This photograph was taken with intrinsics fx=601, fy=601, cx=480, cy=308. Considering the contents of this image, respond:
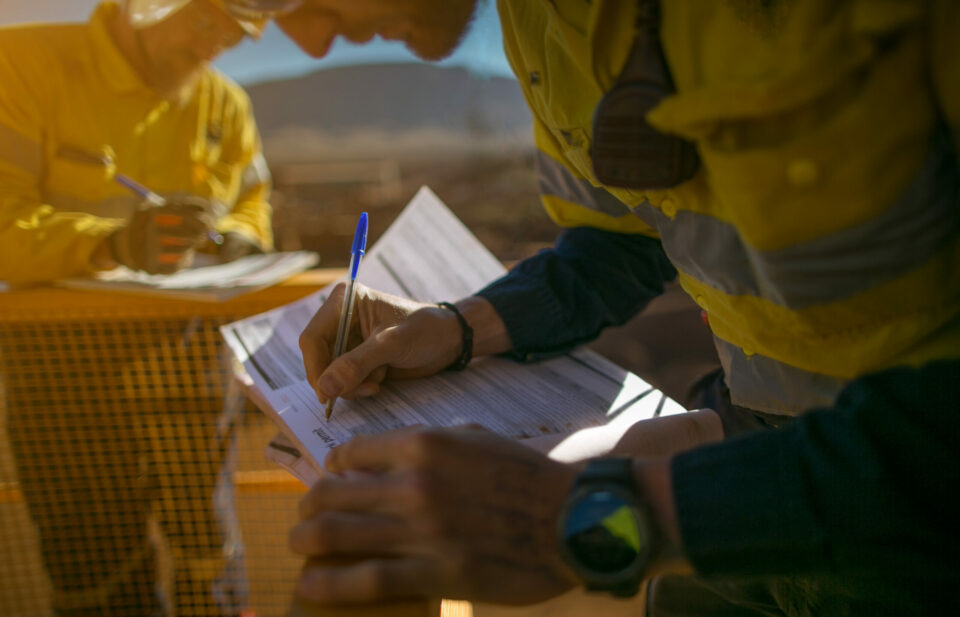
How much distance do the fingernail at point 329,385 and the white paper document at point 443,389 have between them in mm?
34

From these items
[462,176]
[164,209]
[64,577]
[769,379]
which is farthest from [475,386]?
[462,176]

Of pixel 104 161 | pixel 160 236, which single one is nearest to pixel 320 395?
pixel 160 236

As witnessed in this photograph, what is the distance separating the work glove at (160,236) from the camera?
60.3 inches

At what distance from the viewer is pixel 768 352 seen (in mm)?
690

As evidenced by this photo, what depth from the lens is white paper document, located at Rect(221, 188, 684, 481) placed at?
77 cm

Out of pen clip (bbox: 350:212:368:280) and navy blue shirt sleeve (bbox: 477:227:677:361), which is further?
navy blue shirt sleeve (bbox: 477:227:677:361)

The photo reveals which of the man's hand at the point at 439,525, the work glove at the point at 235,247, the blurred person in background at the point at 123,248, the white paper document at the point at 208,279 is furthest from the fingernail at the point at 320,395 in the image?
the work glove at the point at 235,247

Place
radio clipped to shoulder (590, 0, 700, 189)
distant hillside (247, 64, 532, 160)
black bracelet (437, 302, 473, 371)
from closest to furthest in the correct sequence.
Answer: radio clipped to shoulder (590, 0, 700, 189) < black bracelet (437, 302, 473, 371) < distant hillside (247, 64, 532, 160)

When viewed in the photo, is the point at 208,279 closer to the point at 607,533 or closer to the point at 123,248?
the point at 123,248

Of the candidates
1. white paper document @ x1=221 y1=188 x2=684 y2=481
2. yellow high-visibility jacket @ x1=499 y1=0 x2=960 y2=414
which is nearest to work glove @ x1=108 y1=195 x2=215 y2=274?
white paper document @ x1=221 y1=188 x2=684 y2=481

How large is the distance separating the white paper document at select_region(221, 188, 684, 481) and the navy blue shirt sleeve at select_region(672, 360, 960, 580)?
0.29m

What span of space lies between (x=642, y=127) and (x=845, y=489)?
0.37 metres

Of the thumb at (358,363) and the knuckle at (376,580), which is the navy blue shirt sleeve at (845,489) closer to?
the knuckle at (376,580)

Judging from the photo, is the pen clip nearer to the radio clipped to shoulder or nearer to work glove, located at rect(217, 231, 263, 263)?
the radio clipped to shoulder
